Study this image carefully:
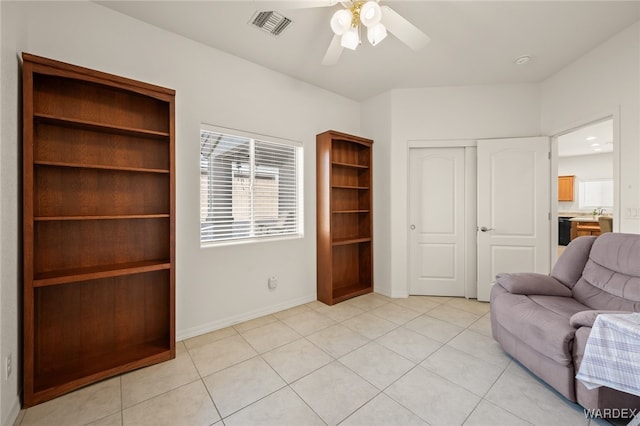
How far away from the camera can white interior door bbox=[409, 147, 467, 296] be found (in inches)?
145

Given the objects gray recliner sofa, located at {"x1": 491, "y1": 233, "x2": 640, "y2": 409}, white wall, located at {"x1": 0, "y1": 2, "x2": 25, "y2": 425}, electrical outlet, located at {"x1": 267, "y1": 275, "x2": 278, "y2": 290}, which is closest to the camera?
white wall, located at {"x1": 0, "y1": 2, "x2": 25, "y2": 425}

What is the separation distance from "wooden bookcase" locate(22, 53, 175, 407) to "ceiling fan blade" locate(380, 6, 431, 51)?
179 cm

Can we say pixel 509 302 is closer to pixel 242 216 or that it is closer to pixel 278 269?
pixel 278 269

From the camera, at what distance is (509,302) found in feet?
6.90

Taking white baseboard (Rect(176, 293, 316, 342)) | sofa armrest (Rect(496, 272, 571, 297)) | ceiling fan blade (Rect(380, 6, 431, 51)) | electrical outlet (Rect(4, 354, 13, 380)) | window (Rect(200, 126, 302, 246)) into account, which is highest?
ceiling fan blade (Rect(380, 6, 431, 51))

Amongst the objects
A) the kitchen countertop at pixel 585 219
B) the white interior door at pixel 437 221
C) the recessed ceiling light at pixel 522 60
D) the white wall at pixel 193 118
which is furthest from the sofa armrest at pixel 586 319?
the kitchen countertop at pixel 585 219

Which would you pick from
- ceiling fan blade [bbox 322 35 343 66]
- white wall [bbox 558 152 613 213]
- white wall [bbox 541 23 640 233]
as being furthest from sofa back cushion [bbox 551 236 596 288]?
white wall [bbox 558 152 613 213]

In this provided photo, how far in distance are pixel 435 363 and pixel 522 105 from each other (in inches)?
136

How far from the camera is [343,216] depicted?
3.91m

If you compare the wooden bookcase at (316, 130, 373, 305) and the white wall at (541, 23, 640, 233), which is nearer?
the white wall at (541, 23, 640, 233)

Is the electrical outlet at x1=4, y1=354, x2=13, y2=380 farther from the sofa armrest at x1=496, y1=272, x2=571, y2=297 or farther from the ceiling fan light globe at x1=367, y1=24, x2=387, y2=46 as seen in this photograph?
the sofa armrest at x1=496, y1=272, x2=571, y2=297

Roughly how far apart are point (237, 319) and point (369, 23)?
298 cm

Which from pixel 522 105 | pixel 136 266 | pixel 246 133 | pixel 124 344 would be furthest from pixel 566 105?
pixel 124 344

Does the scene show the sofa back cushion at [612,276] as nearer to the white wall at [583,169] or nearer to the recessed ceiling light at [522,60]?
the recessed ceiling light at [522,60]
